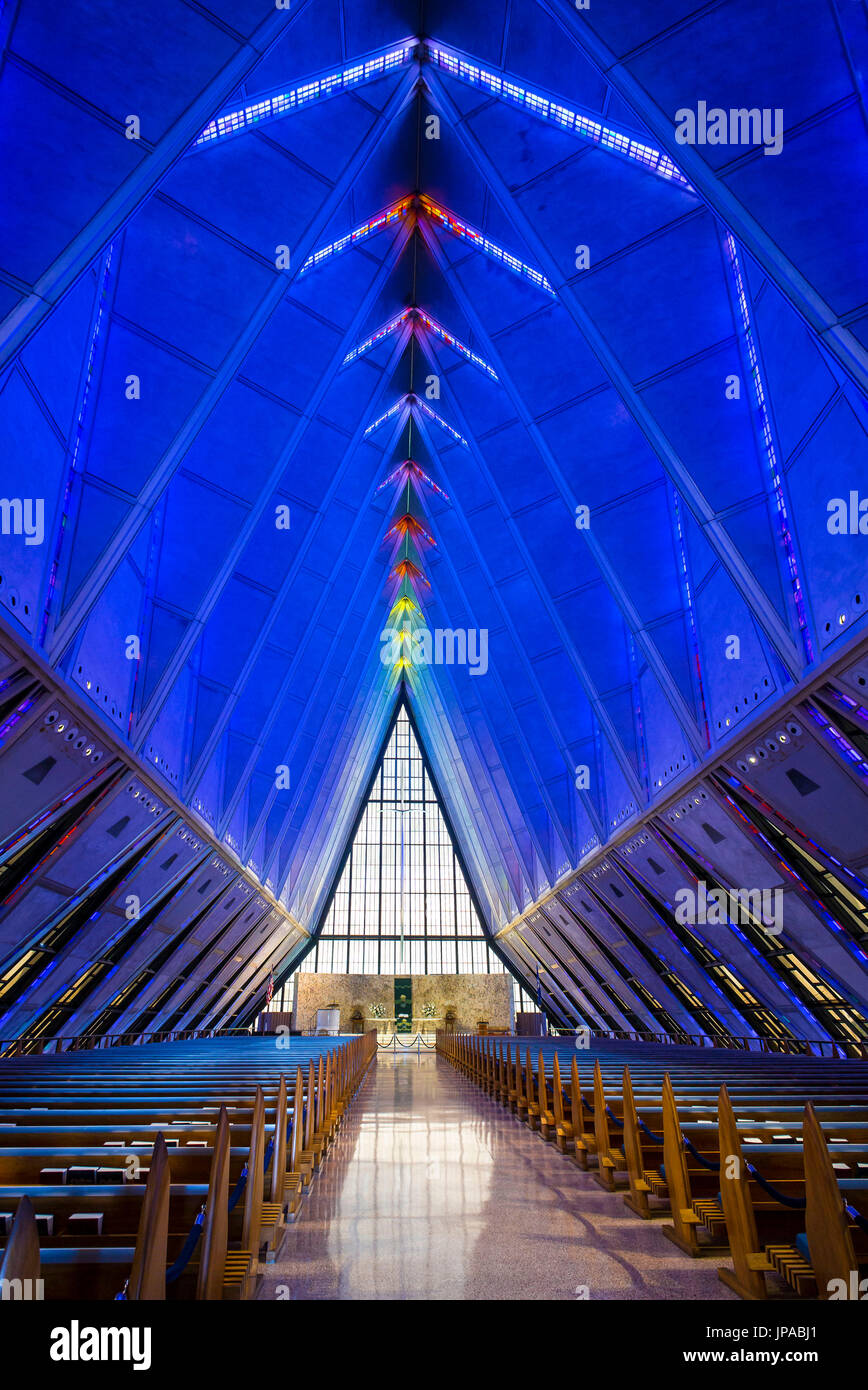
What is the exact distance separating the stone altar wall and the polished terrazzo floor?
1114 inches

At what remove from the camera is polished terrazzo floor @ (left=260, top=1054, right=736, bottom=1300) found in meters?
4.12

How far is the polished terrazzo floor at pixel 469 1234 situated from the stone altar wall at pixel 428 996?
28.3m

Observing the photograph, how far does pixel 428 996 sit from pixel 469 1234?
108 feet

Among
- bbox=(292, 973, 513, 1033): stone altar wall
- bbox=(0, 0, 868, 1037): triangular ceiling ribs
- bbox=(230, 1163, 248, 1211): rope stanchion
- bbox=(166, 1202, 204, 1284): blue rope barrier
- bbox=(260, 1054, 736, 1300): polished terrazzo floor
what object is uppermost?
bbox=(0, 0, 868, 1037): triangular ceiling ribs

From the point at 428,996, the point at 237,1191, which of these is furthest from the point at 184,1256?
the point at 428,996

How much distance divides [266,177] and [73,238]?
4.03m

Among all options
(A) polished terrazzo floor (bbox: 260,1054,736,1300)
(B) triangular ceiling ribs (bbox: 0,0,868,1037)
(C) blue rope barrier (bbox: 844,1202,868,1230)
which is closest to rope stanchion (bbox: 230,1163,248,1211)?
(A) polished terrazzo floor (bbox: 260,1054,736,1300)

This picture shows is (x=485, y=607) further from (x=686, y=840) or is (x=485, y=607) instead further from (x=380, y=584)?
(x=686, y=840)

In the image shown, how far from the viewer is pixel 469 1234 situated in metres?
5.06

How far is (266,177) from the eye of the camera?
1041 cm

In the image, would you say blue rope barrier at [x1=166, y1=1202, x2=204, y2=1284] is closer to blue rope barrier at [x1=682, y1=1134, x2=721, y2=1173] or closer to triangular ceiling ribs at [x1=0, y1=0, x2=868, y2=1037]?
blue rope barrier at [x1=682, y1=1134, x2=721, y2=1173]

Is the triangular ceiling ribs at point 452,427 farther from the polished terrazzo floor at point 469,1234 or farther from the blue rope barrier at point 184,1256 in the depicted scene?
the blue rope barrier at point 184,1256

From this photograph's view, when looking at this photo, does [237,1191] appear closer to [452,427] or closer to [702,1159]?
[702,1159]
